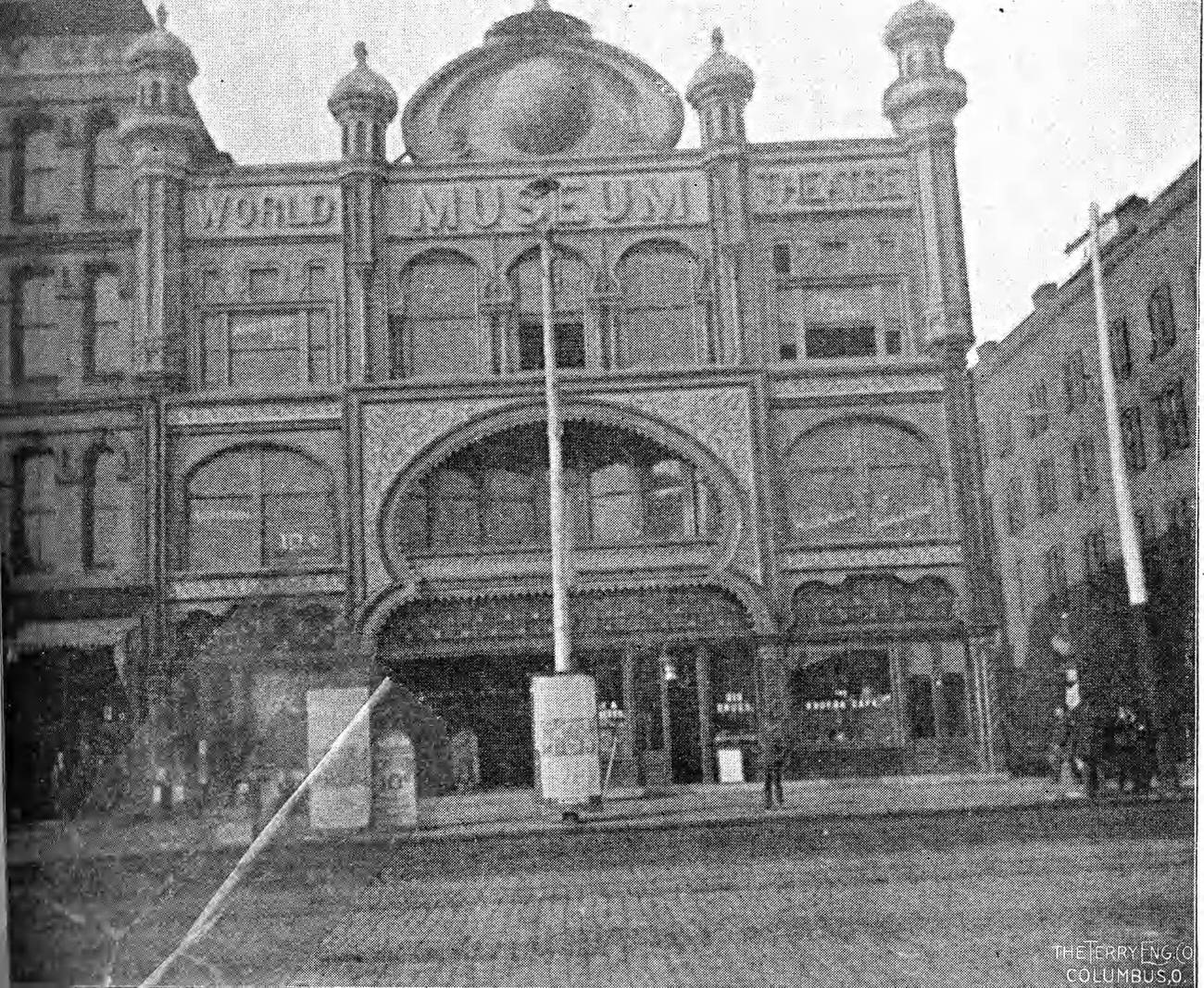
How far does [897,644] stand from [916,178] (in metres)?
3.79

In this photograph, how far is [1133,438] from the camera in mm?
9070

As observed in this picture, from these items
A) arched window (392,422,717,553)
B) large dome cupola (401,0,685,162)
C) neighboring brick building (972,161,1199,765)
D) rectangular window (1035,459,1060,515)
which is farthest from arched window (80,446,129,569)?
rectangular window (1035,459,1060,515)

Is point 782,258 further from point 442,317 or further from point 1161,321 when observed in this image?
point 1161,321

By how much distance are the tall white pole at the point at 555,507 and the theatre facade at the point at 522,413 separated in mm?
140

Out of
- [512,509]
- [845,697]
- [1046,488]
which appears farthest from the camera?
[845,697]

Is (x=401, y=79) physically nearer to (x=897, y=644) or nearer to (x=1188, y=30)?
(x=1188, y=30)

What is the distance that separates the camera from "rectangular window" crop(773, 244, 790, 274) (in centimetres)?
1130

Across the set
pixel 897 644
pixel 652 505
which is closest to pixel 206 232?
pixel 652 505

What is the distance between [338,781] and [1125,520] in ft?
18.4

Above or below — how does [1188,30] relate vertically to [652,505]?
above

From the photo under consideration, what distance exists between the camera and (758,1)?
28.7 ft

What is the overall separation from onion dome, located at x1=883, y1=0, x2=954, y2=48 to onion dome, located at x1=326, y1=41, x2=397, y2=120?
349 cm

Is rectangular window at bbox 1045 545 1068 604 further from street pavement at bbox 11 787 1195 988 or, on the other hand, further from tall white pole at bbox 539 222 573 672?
tall white pole at bbox 539 222 573 672

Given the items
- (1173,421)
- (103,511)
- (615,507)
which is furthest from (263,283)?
(1173,421)
